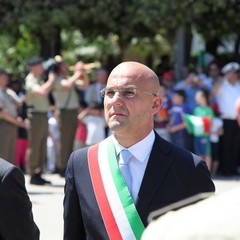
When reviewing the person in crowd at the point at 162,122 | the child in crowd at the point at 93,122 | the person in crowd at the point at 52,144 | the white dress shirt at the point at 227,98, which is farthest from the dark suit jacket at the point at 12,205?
the person in crowd at the point at 52,144

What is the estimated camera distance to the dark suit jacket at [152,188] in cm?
382

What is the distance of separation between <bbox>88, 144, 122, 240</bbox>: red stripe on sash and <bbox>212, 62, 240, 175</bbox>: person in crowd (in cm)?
993

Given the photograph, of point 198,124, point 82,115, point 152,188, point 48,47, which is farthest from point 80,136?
point 152,188

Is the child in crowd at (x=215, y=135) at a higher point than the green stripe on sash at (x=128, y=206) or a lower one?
lower

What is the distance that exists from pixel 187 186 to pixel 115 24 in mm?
12791

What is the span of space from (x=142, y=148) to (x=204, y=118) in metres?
9.94

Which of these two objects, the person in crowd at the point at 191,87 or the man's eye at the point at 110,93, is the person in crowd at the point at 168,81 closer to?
the person in crowd at the point at 191,87

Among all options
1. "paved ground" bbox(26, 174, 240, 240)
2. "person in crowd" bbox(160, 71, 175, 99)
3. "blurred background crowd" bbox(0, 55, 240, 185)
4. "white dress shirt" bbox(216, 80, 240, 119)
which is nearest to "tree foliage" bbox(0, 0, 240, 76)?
"person in crowd" bbox(160, 71, 175, 99)

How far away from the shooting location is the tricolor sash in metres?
3.84

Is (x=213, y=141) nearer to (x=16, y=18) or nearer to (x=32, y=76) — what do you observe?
(x=32, y=76)

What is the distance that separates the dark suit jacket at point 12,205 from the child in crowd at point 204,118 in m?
10.3

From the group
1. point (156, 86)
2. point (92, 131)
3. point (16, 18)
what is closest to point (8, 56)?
point (16, 18)

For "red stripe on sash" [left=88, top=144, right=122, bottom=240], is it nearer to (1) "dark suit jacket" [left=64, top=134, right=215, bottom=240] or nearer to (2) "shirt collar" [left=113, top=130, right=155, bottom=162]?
(1) "dark suit jacket" [left=64, top=134, right=215, bottom=240]

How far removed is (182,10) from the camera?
15352mm
